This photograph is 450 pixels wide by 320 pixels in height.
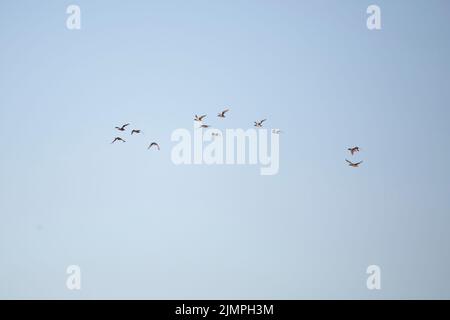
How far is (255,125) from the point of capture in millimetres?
31484
